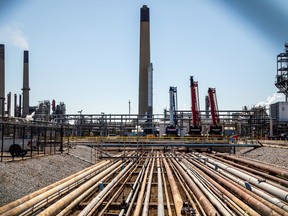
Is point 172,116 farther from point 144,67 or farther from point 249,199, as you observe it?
point 249,199

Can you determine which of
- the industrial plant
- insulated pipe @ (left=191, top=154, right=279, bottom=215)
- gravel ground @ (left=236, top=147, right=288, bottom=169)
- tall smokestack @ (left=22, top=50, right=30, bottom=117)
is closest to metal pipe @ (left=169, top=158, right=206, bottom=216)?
the industrial plant

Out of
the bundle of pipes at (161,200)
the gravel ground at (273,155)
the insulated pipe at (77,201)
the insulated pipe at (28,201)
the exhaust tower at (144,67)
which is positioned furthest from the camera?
the exhaust tower at (144,67)

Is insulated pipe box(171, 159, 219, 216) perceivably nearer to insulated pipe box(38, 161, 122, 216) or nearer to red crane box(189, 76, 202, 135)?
insulated pipe box(38, 161, 122, 216)

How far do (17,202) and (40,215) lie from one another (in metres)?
1.78

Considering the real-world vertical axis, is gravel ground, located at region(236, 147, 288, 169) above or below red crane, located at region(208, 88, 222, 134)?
below

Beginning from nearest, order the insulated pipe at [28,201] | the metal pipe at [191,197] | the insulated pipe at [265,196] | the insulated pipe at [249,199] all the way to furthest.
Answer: the insulated pipe at [28,201] → the insulated pipe at [249,199] → the insulated pipe at [265,196] → the metal pipe at [191,197]

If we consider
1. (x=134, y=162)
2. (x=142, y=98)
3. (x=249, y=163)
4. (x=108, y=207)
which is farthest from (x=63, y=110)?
(x=108, y=207)

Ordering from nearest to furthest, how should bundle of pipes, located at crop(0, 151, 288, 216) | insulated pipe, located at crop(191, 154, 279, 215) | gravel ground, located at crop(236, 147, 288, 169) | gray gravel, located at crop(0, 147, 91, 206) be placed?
insulated pipe, located at crop(191, 154, 279, 215)
bundle of pipes, located at crop(0, 151, 288, 216)
gray gravel, located at crop(0, 147, 91, 206)
gravel ground, located at crop(236, 147, 288, 169)

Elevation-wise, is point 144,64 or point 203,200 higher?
point 144,64

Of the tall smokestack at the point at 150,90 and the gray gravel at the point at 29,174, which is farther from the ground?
the tall smokestack at the point at 150,90

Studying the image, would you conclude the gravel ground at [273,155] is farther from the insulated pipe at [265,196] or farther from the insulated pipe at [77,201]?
the insulated pipe at [77,201]

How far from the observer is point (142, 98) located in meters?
63.7

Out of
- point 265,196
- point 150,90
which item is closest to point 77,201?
point 265,196

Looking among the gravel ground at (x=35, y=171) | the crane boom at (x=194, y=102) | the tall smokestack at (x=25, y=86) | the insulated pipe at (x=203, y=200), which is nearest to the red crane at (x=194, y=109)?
the crane boom at (x=194, y=102)
